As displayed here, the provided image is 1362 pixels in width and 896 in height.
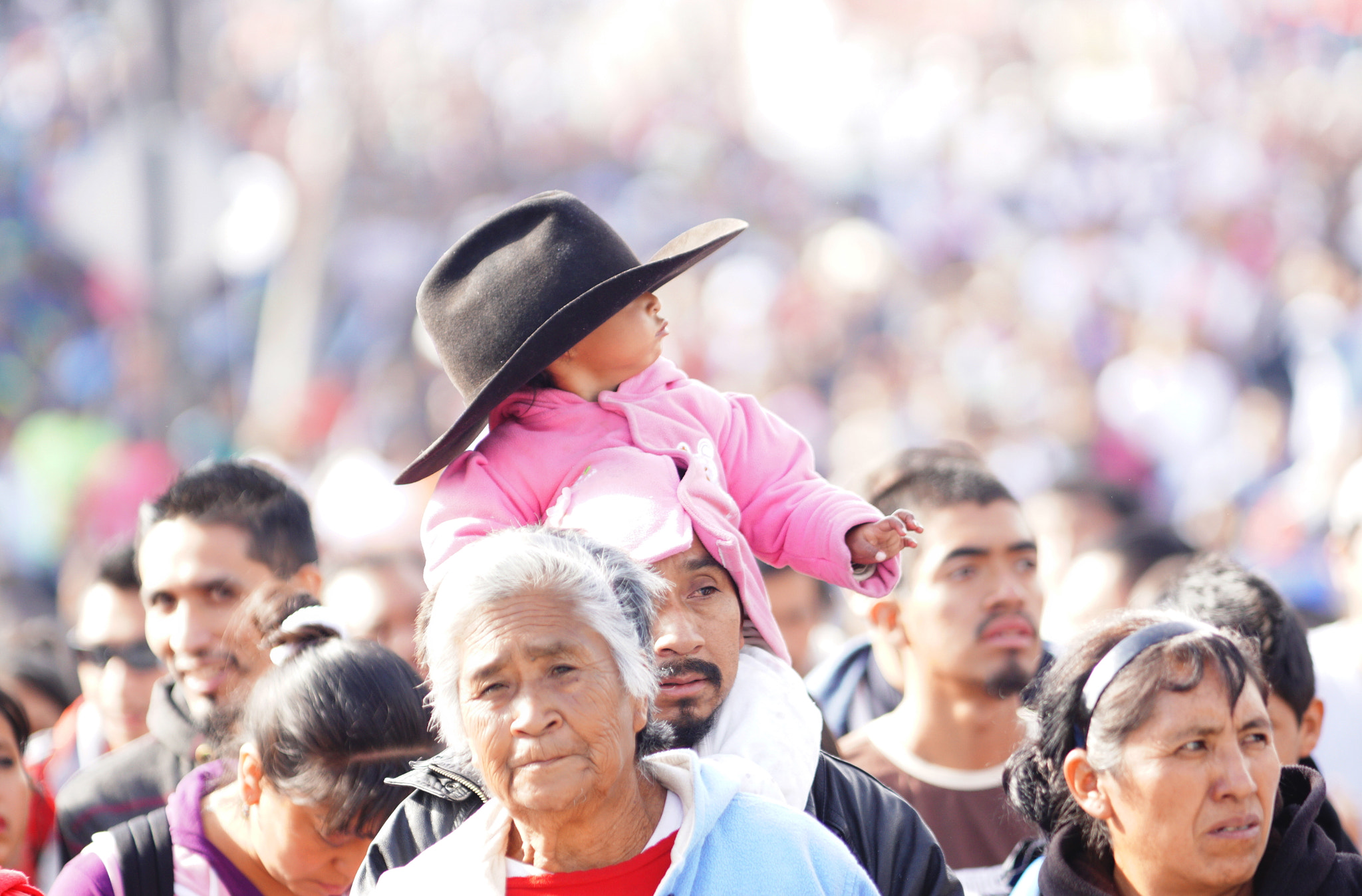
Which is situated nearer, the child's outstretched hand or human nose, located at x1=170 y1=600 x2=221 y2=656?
the child's outstretched hand

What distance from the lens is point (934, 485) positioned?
13.7 feet

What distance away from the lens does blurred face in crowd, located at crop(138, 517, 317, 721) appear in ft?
11.9

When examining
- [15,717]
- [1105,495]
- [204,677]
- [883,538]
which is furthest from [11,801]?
[1105,495]

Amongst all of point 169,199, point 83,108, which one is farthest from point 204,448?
point 83,108

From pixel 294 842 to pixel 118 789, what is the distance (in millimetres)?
957

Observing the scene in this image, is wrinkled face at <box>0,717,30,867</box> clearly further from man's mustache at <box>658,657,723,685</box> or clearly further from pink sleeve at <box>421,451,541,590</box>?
man's mustache at <box>658,657,723,685</box>

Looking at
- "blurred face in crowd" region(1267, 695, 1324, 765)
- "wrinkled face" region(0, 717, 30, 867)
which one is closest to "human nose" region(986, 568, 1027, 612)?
"blurred face in crowd" region(1267, 695, 1324, 765)

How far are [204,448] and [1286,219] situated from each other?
31.6ft

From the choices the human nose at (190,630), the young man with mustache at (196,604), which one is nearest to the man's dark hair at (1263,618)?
the young man with mustache at (196,604)

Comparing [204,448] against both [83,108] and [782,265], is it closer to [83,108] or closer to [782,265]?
[83,108]

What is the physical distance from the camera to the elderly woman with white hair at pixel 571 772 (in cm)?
225

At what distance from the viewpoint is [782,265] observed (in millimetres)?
14375

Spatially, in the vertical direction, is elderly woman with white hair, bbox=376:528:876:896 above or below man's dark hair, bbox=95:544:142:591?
above

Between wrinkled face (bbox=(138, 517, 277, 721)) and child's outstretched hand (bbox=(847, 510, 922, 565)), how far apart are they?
1.63m
